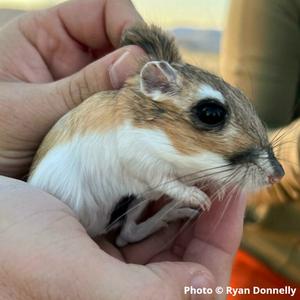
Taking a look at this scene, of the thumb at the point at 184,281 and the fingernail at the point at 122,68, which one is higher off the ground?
the fingernail at the point at 122,68

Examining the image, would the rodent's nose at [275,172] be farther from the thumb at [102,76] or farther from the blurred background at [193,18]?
the blurred background at [193,18]

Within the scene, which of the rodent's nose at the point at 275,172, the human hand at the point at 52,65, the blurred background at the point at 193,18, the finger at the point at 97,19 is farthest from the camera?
the blurred background at the point at 193,18

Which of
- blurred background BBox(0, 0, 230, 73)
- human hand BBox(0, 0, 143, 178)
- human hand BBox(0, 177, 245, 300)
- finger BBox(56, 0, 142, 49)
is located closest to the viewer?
human hand BBox(0, 177, 245, 300)

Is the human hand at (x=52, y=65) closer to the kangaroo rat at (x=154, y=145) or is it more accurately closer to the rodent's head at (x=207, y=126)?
the kangaroo rat at (x=154, y=145)

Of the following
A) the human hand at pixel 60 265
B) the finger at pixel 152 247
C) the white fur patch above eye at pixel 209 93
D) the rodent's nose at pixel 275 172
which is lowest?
the finger at pixel 152 247

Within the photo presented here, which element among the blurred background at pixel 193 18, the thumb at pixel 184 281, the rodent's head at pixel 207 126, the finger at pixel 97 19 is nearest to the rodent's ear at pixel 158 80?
the rodent's head at pixel 207 126

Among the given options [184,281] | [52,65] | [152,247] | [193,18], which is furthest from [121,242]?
[193,18]

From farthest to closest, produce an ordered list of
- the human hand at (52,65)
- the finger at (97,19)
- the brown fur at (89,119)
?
1. the finger at (97,19)
2. the human hand at (52,65)
3. the brown fur at (89,119)

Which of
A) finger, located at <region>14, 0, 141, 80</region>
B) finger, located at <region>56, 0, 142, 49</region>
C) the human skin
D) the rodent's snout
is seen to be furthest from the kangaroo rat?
finger, located at <region>14, 0, 141, 80</region>

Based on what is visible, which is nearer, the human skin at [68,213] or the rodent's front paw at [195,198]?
the human skin at [68,213]

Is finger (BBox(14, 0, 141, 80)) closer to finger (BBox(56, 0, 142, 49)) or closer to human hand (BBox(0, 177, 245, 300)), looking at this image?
finger (BBox(56, 0, 142, 49))
